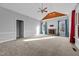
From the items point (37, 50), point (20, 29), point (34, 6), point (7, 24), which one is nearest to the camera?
point (37, 50)

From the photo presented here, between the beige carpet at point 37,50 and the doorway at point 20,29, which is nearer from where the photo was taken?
the beige carpet at point 37,50

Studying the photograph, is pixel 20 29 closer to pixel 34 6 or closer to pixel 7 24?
pixel 7 24

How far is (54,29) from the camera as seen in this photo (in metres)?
17.4

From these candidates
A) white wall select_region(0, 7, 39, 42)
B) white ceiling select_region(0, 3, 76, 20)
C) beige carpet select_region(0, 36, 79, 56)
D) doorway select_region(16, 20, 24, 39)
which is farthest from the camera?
doorway select_region(16, 20, 24, 39)

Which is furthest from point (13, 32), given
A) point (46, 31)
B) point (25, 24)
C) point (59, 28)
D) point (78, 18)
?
point (46, 31)

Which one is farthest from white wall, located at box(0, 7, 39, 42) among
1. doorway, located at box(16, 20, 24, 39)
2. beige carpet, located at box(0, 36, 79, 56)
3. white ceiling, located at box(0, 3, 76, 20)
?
doorway, located at box(16, 20, 24, 39)

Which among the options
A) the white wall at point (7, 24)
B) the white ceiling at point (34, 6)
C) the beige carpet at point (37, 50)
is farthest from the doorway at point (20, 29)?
the beige carpet at point (37, 50)

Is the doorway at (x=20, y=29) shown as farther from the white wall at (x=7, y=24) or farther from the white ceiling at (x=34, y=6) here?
the white ceiling at (x=34, y=6)

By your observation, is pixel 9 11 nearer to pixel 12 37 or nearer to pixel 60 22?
pixel 12 37

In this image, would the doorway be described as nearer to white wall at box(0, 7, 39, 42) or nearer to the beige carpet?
white wall at box(0, 7, 39, 42)

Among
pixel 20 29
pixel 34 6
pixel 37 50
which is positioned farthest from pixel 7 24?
pixel 37 50

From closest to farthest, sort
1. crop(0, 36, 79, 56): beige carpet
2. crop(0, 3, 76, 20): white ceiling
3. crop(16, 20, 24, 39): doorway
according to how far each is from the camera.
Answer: crop(0, 36, 79, 56): beige carpet, crop(0, 3, 76, 20): white ceiling, crop(16, 20, 24, 39): doorway

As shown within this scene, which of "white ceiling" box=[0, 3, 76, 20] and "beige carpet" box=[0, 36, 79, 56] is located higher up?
"white ceiling" box=[0, 3, 76, 20]

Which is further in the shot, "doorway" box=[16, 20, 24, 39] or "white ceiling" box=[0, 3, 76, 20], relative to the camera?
"doorway" box=[16, 20, 24, 39]
